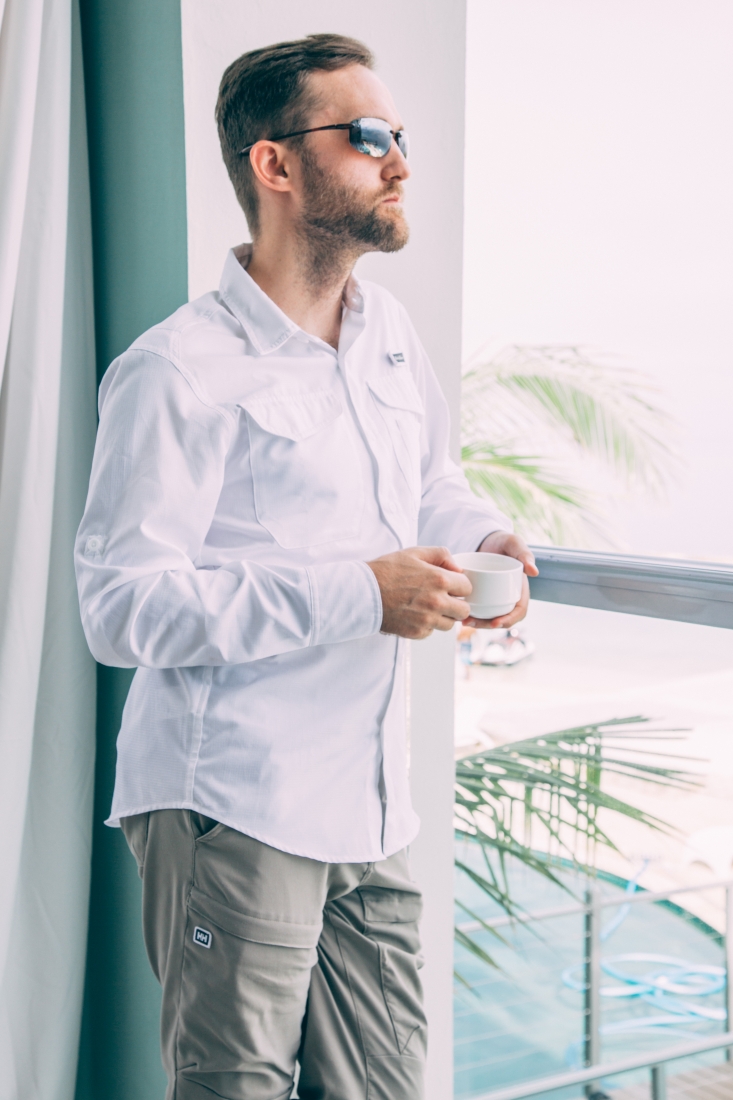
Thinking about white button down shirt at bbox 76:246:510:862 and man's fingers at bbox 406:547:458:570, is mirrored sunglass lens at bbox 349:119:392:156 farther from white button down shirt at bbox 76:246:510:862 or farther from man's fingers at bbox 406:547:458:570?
man's fingers at bbox 406:547:458:570

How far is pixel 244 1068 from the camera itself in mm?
933

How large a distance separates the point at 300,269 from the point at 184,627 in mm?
466

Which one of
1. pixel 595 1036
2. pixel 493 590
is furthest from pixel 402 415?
pixel 595 1036

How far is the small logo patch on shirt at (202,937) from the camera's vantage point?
93cm

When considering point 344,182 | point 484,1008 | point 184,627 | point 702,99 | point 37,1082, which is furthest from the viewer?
point 702,99

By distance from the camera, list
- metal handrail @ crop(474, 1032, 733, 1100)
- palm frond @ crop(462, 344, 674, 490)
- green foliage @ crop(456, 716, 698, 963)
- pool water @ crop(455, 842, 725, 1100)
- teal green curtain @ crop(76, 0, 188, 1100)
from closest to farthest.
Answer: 1. teal green curtain @ crop(76, 0, 188, 1100)
2. green foliage @ crop(456, 716, 698, 963)
3. metal handrail @ crop(474, 1032, 733, 1100)
4. pool water @ crop(455, 842, 725, 1100)
5. palm frond @ crop(462, 344, 674, 490)

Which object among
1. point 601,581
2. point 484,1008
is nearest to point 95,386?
point 601,581

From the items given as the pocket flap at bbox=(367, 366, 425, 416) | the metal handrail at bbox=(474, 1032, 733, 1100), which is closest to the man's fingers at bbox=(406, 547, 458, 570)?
the pocket flap at bbox=(367, 366, 425, 416)

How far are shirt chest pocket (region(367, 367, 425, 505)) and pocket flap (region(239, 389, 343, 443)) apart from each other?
0.08m

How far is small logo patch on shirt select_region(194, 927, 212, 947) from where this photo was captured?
36.6 inches

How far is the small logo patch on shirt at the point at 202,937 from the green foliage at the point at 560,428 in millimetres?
3097

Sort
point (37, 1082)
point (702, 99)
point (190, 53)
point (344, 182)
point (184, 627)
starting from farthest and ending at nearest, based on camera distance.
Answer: point (702, 99) < point (37, 1082) < point (190, 53) < point (344, 182) < point (184, 627)

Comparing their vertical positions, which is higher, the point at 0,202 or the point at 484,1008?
the point at 0,202

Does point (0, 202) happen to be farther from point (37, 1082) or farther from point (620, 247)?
point (620, 247)
